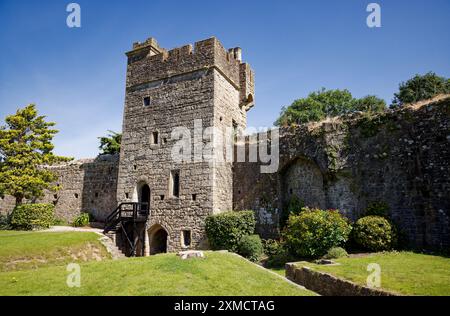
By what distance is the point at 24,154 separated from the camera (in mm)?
20656

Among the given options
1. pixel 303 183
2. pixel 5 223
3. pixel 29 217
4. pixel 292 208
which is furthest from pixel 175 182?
pixel 5 223

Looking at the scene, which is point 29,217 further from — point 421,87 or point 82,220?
point 421,87

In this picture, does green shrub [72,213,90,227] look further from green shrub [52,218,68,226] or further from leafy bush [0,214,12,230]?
leafy bush [0,214,12,230]

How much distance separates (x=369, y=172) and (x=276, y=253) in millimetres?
5592

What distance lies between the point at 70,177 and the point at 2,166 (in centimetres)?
428

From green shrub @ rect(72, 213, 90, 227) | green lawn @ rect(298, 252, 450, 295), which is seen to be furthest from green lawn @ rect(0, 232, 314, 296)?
green shrub @ rect(72, 213, 90, 227)

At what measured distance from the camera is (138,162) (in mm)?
18938

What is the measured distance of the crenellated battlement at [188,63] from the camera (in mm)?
18078

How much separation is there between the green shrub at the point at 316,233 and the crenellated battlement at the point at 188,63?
927cm

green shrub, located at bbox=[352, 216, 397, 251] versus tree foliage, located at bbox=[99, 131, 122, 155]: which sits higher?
tree foliage, located at bbox=[99, 131, 122, 155]

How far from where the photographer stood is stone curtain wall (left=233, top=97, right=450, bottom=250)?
13.2m

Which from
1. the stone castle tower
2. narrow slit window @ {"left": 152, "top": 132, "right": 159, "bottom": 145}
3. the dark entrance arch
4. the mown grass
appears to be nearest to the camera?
the mown grass

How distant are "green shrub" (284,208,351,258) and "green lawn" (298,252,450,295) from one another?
1.43m

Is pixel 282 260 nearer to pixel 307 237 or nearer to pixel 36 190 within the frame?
pixel 307 237
